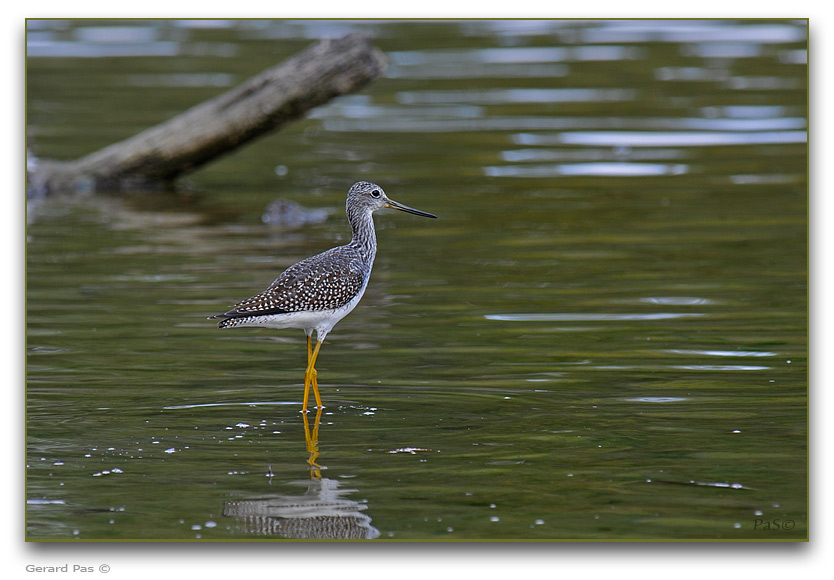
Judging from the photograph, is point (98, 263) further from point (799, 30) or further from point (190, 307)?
point (799, 30)

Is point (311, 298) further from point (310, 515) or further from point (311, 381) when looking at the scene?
point (310, 515)

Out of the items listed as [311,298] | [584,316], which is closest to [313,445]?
[311,298]

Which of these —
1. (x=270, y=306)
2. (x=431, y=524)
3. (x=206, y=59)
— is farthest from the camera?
(x=206, y=59)

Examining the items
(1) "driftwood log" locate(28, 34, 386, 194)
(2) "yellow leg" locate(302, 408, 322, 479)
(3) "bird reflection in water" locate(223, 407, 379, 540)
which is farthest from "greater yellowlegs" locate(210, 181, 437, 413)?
(1) "driftwood log" locate(28, 34, 386, 194)

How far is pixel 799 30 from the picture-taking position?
1094 inches

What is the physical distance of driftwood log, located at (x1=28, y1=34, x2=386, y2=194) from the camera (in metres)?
15.7

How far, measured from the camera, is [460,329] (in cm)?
1115

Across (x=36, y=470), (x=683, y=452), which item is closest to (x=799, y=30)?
(x=683, y=452)

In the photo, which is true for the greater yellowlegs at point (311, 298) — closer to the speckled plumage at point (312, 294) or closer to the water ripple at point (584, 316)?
the speckled plumage at point (312, 294)

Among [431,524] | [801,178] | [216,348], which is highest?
[801,178]

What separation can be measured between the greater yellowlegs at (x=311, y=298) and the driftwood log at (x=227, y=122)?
20.5 feet

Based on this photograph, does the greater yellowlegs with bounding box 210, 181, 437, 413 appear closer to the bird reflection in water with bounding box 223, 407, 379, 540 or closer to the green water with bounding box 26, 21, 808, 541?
the green water with bounding box 26, 21, 808, 541

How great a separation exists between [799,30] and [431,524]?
923 inches

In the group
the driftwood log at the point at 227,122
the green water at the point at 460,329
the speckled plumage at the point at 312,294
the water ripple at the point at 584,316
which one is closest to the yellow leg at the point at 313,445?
the green water at the point at 460,329
